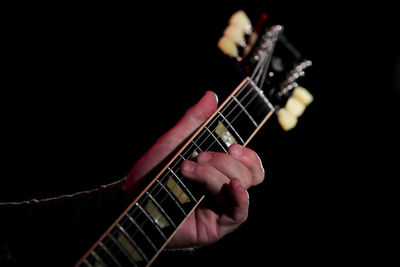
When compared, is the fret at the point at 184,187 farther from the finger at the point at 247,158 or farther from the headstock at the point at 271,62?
the headstock at the point at 271,62

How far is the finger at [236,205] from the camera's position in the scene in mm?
980

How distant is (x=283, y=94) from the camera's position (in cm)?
129

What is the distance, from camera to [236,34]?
1.25 m

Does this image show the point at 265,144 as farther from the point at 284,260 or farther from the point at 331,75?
the point at 284,260

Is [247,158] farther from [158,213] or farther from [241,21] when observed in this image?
[241,21]

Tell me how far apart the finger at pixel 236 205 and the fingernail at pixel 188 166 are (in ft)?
0.49

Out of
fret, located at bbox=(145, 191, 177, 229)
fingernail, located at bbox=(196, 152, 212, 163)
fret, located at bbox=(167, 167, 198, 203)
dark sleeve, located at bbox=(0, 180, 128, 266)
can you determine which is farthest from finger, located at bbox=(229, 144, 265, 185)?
dark sleeve, located at bbox=(0, 180, 128, 266)

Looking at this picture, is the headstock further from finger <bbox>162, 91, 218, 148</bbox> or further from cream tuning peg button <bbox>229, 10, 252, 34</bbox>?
finger <bbox>162, 91, 218, 148</bbox>

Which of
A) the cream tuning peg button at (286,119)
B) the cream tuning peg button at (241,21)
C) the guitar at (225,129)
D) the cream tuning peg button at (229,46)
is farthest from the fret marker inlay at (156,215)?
the cream tuning peg button at (241,21)

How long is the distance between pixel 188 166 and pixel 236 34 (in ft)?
2.19

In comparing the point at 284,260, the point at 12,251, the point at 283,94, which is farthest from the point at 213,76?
the point at 12,251

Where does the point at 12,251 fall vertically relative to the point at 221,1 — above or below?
below

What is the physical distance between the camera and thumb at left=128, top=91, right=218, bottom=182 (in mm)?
1271

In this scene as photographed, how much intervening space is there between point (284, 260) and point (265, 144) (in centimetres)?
103
